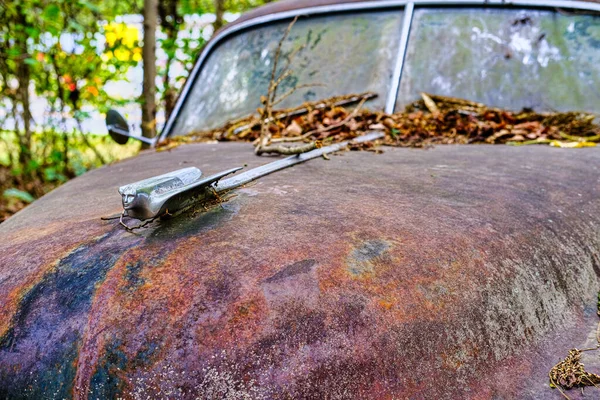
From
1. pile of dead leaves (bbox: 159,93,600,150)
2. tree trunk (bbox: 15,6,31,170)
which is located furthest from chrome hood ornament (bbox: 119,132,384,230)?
tree trunk (bbox: 15,6,31,170)

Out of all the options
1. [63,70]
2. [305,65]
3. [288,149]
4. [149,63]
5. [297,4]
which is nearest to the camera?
[288,149]

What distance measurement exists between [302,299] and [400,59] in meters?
1.73

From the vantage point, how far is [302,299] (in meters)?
0.80

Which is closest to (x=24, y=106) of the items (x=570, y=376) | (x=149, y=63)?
(x=149, y=63)

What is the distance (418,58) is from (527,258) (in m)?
1.44

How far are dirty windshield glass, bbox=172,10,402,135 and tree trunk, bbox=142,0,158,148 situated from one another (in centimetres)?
233

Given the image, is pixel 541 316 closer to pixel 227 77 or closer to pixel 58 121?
pixel 227 77

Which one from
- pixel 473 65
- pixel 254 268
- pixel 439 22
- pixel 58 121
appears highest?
pixel 439 22

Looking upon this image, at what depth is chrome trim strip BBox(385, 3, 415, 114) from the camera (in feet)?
7.17

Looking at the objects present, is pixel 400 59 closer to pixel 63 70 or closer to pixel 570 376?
pixel 570 376

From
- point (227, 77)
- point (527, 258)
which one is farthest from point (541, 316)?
point (227, 77)

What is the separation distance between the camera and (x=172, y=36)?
688 cm

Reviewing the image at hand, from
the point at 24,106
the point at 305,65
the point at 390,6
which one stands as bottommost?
the point at 24,106

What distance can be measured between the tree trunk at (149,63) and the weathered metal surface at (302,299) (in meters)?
4.26
